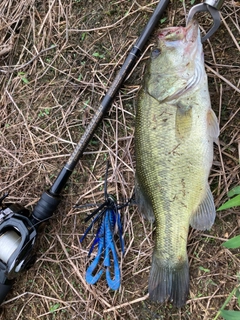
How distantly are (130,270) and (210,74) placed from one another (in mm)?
1546

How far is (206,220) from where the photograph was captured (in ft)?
7.63

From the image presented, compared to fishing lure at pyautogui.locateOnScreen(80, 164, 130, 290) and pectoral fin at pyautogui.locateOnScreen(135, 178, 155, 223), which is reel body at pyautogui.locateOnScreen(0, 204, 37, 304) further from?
pectoral fin at pyautogui.locateOnScreen(135, 178, 155, 223)

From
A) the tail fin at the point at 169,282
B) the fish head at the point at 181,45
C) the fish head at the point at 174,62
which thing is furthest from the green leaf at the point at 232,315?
the fish head at the point at 181,45

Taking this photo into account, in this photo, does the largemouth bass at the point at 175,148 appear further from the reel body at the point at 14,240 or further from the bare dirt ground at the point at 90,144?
the reel body at the point at 14,240

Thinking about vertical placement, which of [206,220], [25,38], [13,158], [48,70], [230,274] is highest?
[25,38]

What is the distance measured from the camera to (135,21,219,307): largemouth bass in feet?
7.17

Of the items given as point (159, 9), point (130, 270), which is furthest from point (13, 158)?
point (159, 9)

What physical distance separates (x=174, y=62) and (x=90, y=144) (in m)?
1.05

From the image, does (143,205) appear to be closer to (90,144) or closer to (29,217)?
(90,144)

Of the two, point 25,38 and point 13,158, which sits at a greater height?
point 25,38

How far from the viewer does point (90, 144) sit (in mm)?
2969

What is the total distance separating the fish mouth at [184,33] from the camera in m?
2.18

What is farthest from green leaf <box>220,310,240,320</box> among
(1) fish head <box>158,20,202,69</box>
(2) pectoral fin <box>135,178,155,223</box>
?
(1) fish head <box>158,20,202,69</box>

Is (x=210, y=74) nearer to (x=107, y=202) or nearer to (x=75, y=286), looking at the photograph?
(x=107, y=202)
